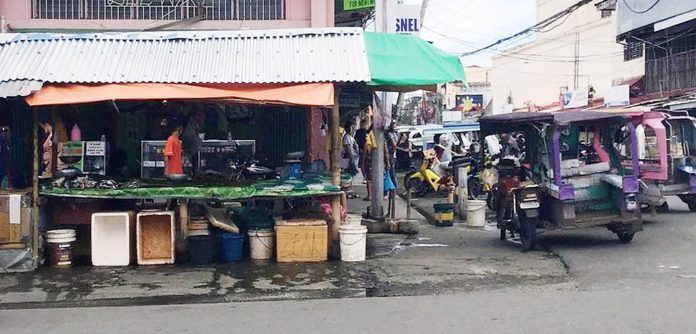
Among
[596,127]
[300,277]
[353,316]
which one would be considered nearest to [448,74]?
[596,127]

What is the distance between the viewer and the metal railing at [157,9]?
15297 millimetres

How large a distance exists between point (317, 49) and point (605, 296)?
18.2 feet

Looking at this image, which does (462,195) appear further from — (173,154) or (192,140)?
(173,154)

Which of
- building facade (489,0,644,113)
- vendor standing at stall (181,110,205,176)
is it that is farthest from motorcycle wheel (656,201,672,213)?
building facade (489,0,644,113)

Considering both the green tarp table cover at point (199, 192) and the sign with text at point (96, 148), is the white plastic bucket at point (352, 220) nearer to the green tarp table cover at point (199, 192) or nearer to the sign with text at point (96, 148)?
the green tarp table cover at point (199, 192)

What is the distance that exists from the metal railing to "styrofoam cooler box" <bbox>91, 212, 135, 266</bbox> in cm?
586

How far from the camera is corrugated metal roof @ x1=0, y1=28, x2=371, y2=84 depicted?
35.2 feet

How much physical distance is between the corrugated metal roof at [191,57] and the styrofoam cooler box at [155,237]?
198cm

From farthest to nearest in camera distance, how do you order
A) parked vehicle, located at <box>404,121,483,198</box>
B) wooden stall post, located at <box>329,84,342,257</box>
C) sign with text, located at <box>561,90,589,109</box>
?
sign with text, located at <box>561,90,589,109</box> → parked vehicle, located at <box>404,121,483,198</box> → wooden stall post, located at <box>329,84,342,257</box>


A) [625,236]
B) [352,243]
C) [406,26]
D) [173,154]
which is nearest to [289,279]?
[352,243]

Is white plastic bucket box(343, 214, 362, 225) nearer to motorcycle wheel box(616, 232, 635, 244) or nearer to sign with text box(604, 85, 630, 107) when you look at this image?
motorcycle wheel box(616, 232, 635, 244)

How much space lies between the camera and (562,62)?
1956 inches

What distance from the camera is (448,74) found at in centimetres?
1105

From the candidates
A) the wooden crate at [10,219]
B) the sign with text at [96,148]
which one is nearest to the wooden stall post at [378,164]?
the sign with text at [96,148]
